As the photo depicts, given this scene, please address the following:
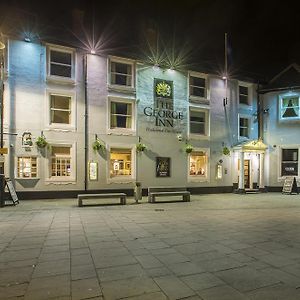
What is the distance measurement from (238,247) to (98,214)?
20.9ft

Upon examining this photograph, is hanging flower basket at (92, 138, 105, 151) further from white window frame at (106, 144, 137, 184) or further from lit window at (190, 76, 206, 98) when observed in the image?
lit window at (190, 76, 206, 98)

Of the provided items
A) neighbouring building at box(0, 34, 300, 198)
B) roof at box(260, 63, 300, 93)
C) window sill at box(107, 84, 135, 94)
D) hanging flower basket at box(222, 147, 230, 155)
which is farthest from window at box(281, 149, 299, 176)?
window sill at box(107, 84, 135, 94)

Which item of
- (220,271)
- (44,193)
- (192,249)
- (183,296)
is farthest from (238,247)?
(44,193)

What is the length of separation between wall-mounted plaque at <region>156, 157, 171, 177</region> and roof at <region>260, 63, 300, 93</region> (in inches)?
393

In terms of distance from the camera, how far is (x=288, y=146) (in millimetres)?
22188

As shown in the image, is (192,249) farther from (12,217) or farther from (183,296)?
(12,217)

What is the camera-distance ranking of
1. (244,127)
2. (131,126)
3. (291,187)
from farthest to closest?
(244,127)
(291,187)
(131,126)

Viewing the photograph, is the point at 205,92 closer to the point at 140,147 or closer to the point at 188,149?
the point at 188,149

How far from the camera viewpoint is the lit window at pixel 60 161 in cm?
1702

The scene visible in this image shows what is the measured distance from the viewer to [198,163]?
21203 mm

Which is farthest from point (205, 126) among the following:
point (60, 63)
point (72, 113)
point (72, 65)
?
point (60, 63)

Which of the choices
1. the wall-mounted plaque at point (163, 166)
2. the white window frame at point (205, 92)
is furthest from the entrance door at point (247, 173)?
the wall-mounted plaque at point (163, 166)

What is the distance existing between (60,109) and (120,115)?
12.2 feet

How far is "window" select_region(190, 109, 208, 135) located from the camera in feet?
69.0
